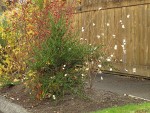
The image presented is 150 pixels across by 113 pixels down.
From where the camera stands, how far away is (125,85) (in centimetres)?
917

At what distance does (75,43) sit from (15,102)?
1.91 metres

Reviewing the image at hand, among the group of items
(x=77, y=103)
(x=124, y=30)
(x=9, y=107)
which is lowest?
(x=9, y=107)

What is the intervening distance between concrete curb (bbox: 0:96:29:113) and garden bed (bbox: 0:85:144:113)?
0.13 meters

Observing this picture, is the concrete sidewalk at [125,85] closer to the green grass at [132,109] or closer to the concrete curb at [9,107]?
the green grass at [132,109]

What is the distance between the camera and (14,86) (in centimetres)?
920

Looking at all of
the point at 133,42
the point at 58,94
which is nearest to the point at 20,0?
the point at 58,94

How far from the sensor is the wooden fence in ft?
31.6

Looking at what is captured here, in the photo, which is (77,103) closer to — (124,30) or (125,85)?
(125,85)

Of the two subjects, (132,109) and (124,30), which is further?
(124,30)

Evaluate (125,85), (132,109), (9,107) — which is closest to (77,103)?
(132,109)

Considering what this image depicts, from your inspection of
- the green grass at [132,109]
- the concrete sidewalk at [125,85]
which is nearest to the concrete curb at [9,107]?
the green grass at [132,109]

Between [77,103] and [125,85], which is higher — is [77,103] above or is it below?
above

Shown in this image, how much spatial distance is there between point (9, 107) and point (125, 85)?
3.18 m

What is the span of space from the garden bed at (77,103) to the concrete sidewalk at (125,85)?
0.51m
